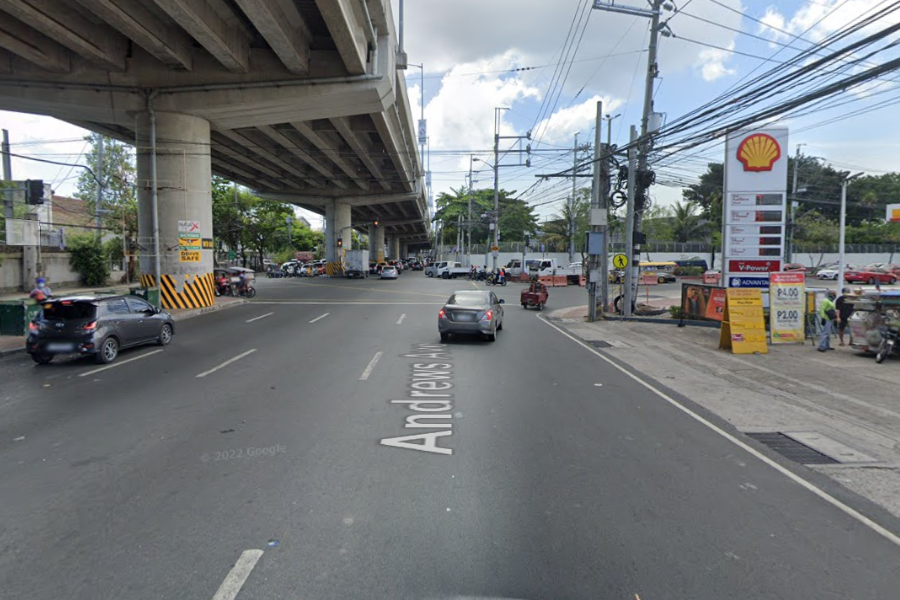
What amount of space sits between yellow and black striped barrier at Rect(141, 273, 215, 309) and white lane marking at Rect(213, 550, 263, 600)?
67.3 ft

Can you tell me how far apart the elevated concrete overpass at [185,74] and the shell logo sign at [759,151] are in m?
13.1

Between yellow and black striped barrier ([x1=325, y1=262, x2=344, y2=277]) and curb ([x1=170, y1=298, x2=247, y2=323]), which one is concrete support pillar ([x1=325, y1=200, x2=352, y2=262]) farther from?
curb ([x1=170, y1=298, x2=247, y2=323])

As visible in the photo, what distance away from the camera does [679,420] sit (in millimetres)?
7344

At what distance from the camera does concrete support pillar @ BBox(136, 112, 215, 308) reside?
21.1m

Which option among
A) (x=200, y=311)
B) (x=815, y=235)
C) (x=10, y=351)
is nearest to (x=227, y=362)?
(x=10, y=351)

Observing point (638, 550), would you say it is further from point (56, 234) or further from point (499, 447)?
point (56, 234)

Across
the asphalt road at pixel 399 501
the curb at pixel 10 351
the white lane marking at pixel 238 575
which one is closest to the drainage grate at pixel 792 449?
the asphalt road at pixel 399 501

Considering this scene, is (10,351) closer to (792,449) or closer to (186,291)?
(186,291)

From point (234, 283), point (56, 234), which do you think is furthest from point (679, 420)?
point (56, 234)

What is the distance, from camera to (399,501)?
181 inches

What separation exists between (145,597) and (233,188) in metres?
61.7

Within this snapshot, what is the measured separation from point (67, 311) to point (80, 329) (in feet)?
1.87

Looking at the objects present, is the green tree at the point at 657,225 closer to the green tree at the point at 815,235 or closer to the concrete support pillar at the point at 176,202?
the green tree at the point at 815,235

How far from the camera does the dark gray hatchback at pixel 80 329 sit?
10.8 meters
